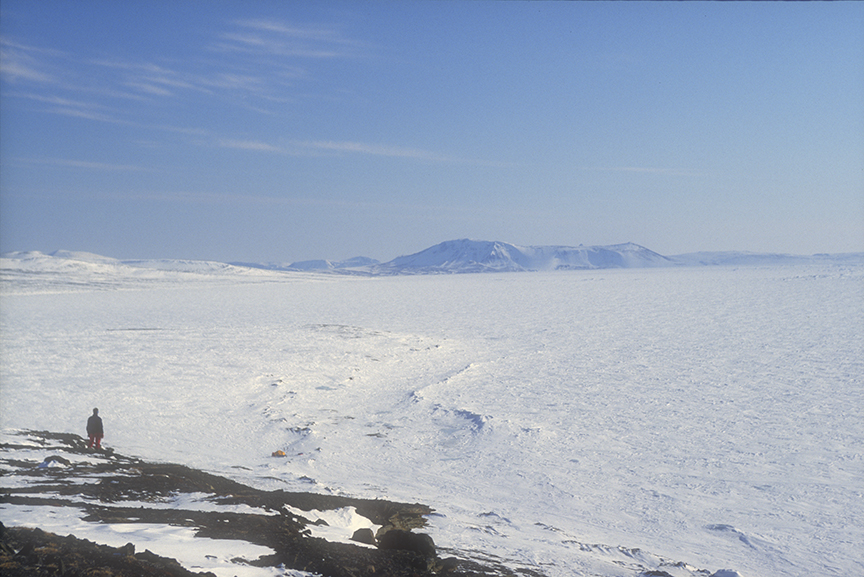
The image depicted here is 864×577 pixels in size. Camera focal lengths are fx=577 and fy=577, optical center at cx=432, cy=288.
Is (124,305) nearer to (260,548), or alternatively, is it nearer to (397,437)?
(397,437)

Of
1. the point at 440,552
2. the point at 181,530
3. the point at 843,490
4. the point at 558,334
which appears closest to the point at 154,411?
the point at 181,530

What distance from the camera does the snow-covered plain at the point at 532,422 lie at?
22.0 feet

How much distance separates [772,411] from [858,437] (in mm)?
1658

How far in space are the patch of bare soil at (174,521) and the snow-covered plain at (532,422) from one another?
2.08ft

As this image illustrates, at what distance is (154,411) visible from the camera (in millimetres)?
11820

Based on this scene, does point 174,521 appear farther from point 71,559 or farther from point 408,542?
point 408,542

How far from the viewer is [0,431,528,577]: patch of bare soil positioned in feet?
13.8

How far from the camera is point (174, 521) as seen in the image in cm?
559

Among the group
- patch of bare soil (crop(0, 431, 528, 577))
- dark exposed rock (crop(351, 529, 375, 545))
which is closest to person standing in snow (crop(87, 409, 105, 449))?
patch of bare soil (crop(0, 431, 528, 577))

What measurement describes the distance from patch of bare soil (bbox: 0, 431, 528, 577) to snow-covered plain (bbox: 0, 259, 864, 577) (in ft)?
2.08

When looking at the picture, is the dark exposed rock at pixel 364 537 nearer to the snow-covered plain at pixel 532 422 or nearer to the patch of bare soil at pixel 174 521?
the patch of bare soil at pixel 174 521

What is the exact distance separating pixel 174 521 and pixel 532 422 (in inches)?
284

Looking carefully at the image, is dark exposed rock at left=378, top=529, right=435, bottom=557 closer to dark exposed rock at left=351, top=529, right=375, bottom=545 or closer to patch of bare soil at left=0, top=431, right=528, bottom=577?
patch of bare soil at left=0, top=431, right=528, bottom=577

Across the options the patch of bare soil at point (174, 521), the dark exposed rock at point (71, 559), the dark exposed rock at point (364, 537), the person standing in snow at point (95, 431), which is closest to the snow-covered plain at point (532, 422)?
the person standing in snow at point (95, 431)
